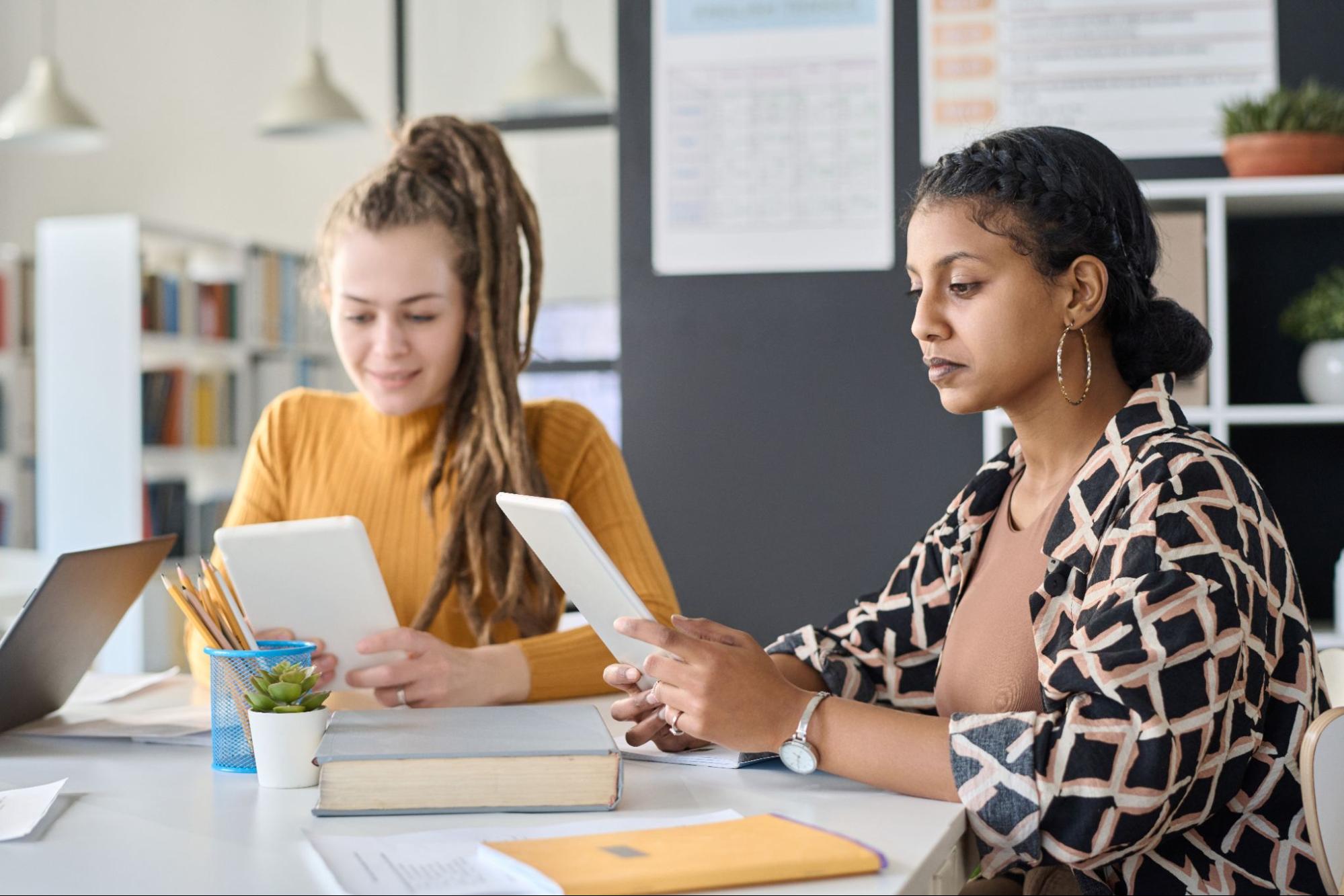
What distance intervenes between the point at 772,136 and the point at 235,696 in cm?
184

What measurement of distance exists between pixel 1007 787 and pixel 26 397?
19.4 ft

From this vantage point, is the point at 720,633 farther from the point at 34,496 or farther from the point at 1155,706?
the point at 34,496

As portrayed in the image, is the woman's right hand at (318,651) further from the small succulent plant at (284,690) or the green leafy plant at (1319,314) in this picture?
the green leafy plant at (1319,314)

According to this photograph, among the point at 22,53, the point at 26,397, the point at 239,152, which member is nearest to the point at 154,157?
the point at 239,152

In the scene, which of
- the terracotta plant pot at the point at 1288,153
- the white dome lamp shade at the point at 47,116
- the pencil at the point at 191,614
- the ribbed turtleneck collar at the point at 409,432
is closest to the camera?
the pencil at the point at 191,614

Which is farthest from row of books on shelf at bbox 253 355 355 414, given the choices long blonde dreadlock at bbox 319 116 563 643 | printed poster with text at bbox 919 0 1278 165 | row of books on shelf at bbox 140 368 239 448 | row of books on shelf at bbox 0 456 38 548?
long blonde dreadlock at bbox 319 116 563 643

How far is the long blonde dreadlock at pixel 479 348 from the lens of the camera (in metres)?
1.85

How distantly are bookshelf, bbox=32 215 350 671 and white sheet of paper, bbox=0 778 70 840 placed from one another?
3912 millimetres

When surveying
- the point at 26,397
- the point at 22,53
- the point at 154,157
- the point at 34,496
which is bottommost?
the point at 34,496

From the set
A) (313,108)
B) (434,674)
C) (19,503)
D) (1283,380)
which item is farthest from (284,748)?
(19,503)

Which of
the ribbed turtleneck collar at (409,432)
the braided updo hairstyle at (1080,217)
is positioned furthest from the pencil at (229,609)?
the braided updo hairstyle at (1080,217)

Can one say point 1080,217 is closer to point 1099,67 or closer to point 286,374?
point 1099,67

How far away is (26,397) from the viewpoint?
6.04m

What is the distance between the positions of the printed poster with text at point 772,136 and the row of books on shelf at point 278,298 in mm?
3622
